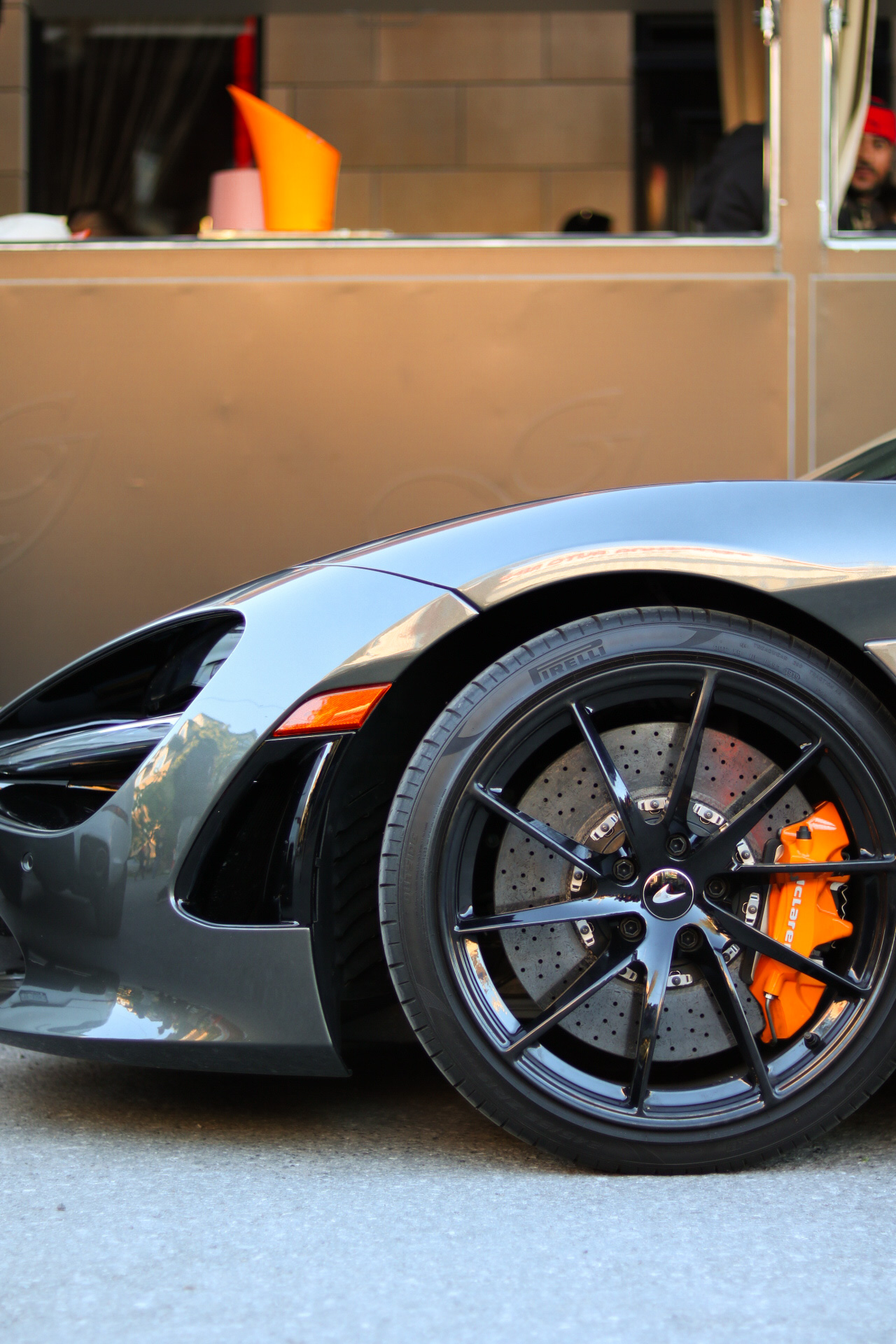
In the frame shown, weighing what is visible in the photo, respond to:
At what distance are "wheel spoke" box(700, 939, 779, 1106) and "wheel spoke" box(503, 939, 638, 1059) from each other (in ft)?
0.35

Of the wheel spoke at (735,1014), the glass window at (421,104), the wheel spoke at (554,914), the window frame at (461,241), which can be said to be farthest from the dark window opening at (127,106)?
the wheel spoke at (735,1014)

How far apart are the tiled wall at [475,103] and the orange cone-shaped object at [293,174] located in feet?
6.34

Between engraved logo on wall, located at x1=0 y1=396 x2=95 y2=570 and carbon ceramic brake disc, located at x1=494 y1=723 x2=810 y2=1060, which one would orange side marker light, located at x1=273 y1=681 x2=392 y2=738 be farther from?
engraved logo on wall, located at x1=0 y1=396 x2=95 y2=570

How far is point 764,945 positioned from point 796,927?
7cm

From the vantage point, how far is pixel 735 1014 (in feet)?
5.37

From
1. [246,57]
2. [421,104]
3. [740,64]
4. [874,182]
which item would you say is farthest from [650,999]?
[246,57]

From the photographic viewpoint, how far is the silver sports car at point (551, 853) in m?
1.65

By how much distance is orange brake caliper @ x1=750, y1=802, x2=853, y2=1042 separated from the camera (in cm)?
169

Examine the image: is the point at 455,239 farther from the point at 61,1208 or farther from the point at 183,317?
the point at 61,1208

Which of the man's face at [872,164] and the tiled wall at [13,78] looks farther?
the tiled wall at [13,78]

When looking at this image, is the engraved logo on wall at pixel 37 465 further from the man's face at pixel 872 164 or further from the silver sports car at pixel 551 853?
the man's face at pixel 872 164

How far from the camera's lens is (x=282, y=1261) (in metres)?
1.44

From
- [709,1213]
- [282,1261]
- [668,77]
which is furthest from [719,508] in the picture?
[668,77]

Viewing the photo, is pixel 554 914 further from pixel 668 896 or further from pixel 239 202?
pixel 239 202
